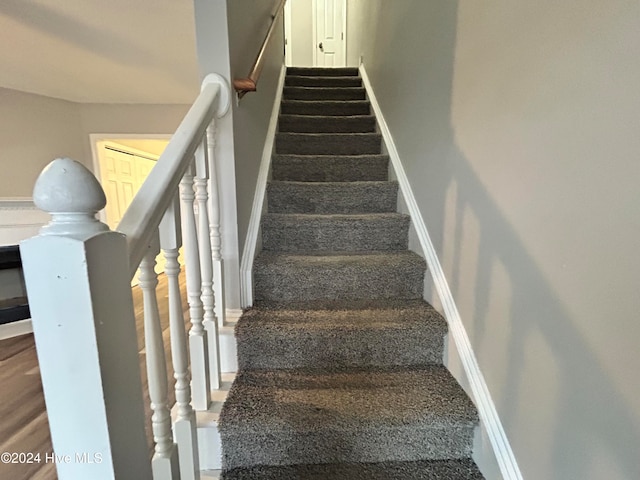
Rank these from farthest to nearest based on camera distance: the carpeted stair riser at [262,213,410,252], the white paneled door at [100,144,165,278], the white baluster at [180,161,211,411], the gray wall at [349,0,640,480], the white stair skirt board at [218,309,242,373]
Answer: the white paneled door at [100,144,165,278]
the carpeted stair riser at [262,213,410,252]
the white stair skirt board at [218,309,242,373]
the white baluster at [180,161,211,411]
the gray wall at [349,0,640,480]

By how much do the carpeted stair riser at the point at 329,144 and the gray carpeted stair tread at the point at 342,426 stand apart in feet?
5.57

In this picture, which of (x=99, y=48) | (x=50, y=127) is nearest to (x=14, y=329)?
(x=50, y=127)

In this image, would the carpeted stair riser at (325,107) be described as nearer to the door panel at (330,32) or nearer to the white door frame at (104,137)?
the white door frame at (104,137)

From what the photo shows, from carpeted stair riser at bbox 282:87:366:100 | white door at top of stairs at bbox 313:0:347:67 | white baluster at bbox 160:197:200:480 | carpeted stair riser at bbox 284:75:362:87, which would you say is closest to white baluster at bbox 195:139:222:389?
white baluster at bbox 160:197:200:480

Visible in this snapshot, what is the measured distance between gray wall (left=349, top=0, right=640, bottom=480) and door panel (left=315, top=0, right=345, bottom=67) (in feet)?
12.8

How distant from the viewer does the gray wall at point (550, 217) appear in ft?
2.12

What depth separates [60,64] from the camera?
2535 millimetres

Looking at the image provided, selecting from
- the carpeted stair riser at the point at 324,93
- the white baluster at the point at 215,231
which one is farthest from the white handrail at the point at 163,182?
the carpeted stair riser at the point at 324,93

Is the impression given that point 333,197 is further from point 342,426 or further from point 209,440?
point 209,440

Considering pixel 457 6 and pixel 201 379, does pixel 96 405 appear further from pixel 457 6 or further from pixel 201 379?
pixel 457 6

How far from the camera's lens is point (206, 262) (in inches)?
45.6

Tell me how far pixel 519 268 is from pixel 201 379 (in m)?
0.97

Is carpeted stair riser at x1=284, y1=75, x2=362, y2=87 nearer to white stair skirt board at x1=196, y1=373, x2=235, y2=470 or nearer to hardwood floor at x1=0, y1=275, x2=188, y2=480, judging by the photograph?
hardwood floor at x1=0, y1=275, x2=188, y2=480

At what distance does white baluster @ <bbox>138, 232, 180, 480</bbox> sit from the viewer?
0.76 meters
